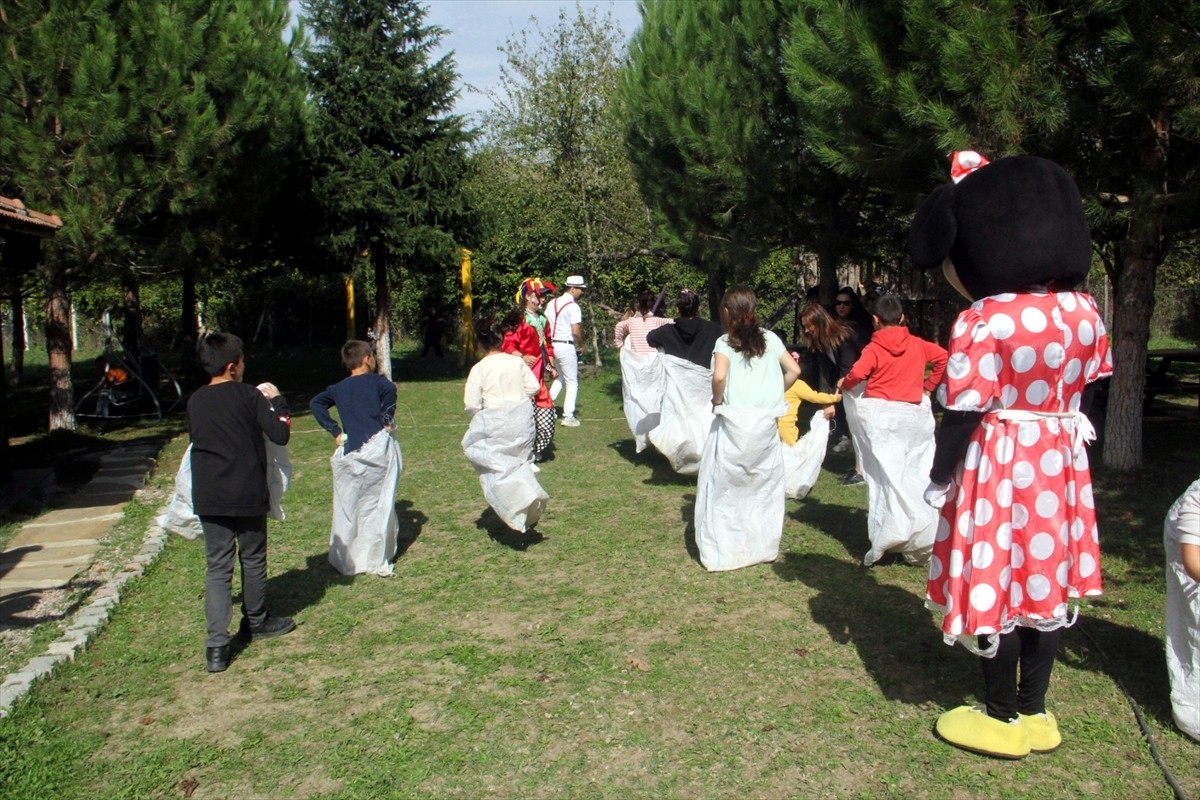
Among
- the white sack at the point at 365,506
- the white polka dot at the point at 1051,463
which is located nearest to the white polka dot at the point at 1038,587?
the white polka dot at the point at 1051,463

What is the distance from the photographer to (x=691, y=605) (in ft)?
18.4

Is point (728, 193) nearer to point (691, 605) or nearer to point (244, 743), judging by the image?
point (691, 605)

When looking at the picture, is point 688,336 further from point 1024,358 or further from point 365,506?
point 1024,358

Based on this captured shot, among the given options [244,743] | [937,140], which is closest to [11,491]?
[244,743]

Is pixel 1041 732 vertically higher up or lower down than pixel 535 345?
lower down

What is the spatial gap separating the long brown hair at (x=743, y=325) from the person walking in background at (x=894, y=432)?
0.73 m

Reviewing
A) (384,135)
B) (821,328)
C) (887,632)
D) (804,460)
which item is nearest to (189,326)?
(384,135)

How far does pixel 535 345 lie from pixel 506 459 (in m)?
3.41

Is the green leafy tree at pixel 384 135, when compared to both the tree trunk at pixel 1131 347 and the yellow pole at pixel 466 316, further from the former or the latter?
the tree trunk at pixel 1131 347

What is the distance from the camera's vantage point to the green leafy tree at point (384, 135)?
17828 mm

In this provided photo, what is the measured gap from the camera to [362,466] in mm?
6105

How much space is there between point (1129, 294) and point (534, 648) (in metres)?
6.39

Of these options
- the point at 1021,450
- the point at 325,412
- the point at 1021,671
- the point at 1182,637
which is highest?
the point at 1021,450

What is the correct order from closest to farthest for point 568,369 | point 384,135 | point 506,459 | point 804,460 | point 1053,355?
point 1053,355 < point 506,459 < point 804,460 < point 568,369 < point 384,135
